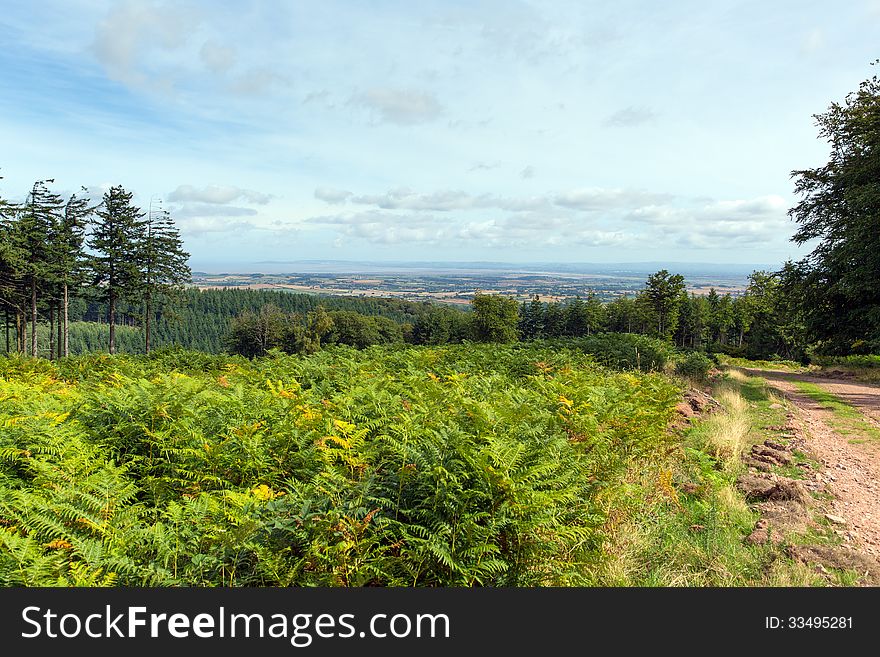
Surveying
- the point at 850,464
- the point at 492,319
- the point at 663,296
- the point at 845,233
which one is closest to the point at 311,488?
the point at 850,464

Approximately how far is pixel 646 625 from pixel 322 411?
4.34 metres

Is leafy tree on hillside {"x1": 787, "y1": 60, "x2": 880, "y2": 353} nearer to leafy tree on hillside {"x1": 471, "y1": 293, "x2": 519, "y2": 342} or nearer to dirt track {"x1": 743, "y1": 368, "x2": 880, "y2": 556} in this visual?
dirt track {"x1": 743, "y1": 368, "x2": 880, "y2": 556}

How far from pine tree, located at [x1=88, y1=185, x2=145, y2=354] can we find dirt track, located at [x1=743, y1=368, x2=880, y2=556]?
140 ft

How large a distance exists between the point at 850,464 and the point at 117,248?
149 feet

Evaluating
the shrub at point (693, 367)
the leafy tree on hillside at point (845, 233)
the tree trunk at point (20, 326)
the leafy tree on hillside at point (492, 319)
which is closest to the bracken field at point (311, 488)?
the shrub at point (693, 367)

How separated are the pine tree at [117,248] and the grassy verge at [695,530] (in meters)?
41.9

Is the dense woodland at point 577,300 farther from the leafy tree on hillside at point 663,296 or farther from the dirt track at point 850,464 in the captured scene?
the dirt track at point 850,464

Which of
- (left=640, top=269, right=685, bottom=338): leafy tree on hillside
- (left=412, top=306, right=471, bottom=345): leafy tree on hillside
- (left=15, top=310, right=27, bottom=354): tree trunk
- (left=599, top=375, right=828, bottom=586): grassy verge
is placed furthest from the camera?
(left=412, top=306, right=471, bottom=345): leafy tree on hillside

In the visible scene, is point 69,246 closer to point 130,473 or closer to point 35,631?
point 130,473

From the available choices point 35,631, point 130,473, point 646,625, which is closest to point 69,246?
point 130,473

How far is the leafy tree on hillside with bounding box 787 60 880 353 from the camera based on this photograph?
1661 cm

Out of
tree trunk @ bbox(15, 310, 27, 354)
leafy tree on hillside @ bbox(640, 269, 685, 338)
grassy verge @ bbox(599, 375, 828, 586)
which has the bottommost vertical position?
tree trunk @ bbox(15, 310, 27, 354)

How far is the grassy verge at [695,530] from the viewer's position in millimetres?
4254

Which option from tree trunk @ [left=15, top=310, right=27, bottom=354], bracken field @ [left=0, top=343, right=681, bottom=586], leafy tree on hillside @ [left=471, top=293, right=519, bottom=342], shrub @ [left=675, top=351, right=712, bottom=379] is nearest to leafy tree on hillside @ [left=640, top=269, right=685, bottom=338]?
leafy tree on hillside @ [left=471, top=293, right=519, bottom=342]
